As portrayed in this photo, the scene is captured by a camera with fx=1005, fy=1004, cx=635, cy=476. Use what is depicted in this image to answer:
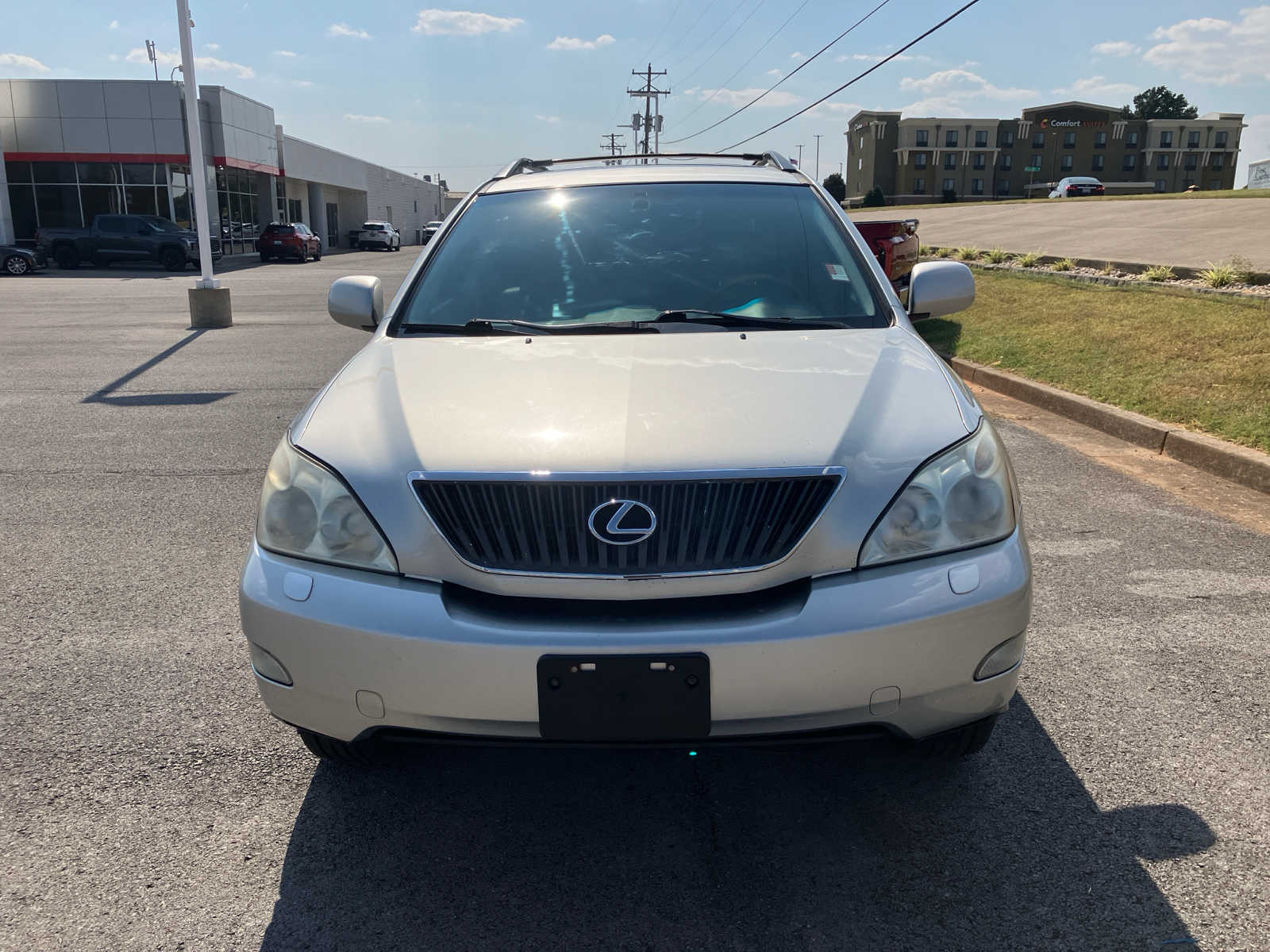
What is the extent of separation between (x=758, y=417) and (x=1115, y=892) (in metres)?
1.33

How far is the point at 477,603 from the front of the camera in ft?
7.23

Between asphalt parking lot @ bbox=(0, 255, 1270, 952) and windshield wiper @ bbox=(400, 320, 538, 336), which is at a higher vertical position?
windshield wiper @ bbox=(400, 320, 538, 336)

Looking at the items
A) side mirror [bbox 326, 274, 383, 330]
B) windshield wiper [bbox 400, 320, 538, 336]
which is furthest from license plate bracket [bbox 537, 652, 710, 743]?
side mirror [bbox 326, 274, 383, 330]

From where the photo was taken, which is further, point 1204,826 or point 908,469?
point 1204,826

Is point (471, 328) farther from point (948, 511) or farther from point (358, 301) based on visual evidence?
point (948, 511)

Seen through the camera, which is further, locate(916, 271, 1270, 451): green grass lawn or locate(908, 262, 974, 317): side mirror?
locate(916, 271, 1270, 451): green grass lawn

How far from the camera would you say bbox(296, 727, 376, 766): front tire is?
2.51 m

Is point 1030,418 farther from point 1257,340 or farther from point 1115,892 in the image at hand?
point 1115,892

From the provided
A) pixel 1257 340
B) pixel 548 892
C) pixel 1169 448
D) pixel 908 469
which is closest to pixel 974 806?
pixel 908 469

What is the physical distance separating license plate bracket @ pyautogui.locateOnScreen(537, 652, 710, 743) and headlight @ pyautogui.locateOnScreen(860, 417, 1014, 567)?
0.48m

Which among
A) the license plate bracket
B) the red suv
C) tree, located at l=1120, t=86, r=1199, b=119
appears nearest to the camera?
the license plate bracket

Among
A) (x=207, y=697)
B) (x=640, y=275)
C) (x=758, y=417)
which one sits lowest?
(x=207, y=697)

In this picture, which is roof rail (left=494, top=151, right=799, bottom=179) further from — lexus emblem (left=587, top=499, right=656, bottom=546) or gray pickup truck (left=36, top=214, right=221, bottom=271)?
gray pickup truck (left=36, top=214, right=221, bottom=271)

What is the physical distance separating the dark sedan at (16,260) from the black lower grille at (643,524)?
111 ft
